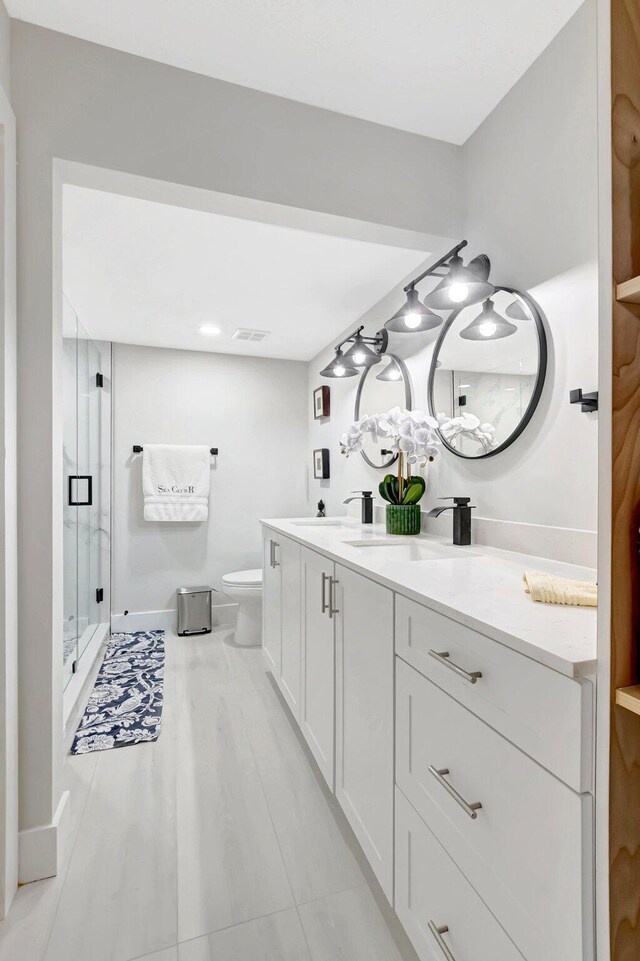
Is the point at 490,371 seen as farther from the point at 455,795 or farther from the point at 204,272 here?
the point at 204,272

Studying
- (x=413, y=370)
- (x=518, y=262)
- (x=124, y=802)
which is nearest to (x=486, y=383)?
(x=518, y=262)

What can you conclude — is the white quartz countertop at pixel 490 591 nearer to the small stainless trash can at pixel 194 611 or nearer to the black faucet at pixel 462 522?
the black faucet at pixel 462 522

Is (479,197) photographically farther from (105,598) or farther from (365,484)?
(105,598)

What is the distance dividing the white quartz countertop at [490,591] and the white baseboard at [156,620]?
2269mm

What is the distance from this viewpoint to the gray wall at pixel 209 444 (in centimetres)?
373

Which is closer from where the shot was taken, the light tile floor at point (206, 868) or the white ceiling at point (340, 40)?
the light tile floor at point (206, 868)

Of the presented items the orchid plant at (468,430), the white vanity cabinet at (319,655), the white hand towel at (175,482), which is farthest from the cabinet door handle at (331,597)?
the white hand towel at (175,482)

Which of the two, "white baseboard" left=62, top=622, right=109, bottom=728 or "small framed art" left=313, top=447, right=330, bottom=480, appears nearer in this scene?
"white baseboard" left=62, top=622, right=109, bottom=728

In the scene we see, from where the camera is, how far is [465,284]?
1.62m

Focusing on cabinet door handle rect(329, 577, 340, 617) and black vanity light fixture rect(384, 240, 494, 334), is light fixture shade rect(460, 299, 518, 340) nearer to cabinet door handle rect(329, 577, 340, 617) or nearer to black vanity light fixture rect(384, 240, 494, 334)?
black vanity light fixture rect(384, 240, 494, 334)

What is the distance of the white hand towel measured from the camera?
12.2 feet

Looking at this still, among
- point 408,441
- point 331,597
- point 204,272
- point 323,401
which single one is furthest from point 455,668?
point 323,401

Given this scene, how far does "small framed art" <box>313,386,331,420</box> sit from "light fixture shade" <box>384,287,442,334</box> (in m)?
1.65

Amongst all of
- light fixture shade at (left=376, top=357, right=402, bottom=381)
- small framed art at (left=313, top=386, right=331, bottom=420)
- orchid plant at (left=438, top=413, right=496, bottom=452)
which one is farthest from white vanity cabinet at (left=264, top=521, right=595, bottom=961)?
small framed art at (left=313, top=386, right=331, bottom=420)
